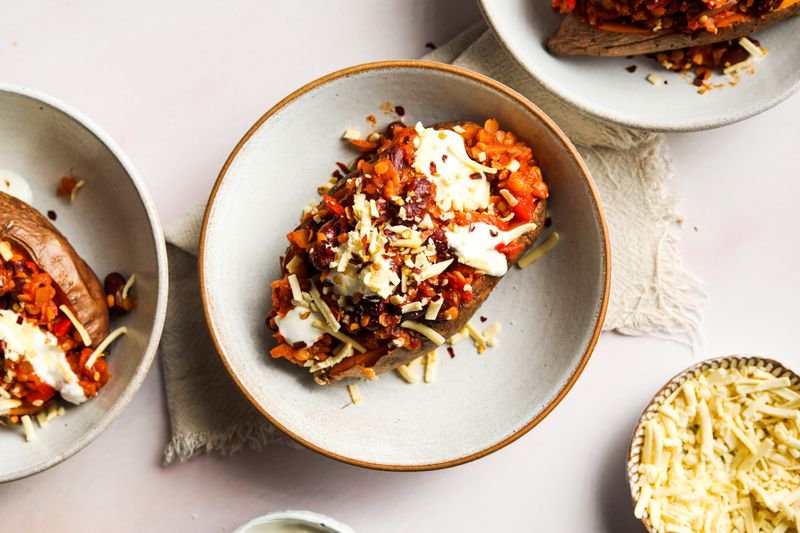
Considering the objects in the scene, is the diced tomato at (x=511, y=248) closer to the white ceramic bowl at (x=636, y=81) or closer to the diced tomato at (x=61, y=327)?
the white ceramic bowl at (x=636, y=81)

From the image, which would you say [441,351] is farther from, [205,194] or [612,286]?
[205,194]

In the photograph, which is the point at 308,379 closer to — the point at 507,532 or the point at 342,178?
the point at 342,178

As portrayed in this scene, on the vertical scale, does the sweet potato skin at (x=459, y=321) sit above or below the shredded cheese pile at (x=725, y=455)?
above

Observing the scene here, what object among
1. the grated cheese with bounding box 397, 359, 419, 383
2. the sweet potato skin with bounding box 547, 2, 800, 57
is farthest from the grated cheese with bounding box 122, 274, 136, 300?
the sweet potato skin with bounding box 547, 2, 800, 57

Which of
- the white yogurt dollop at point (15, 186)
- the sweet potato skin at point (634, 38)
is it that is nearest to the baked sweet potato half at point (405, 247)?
the sweet potato skin at point (634, 38)

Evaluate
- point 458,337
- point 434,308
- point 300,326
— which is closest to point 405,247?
→ point 434,308

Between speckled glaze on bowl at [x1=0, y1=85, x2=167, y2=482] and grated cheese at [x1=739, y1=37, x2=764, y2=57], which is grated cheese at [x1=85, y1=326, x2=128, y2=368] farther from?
grated cheese at [x1=739, y1=37, x2=764, y2=57]
